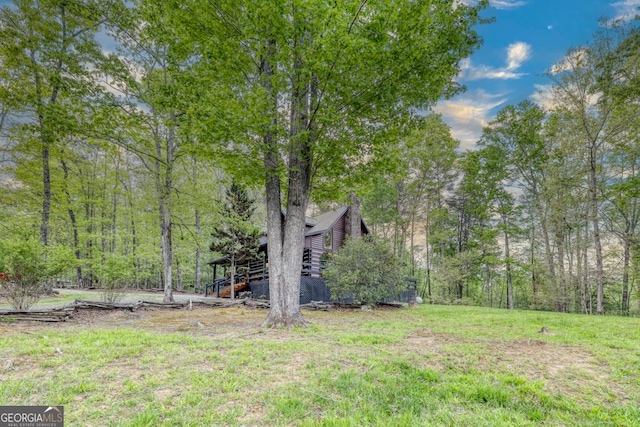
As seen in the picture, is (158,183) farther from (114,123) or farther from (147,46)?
(147,46)

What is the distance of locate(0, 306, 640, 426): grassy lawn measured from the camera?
2.45 m

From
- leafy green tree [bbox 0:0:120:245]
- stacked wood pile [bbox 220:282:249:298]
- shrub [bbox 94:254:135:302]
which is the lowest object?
stacked wood pile [bbox 220:282:249:298]

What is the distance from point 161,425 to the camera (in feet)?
7.23

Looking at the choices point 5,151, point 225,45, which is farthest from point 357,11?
point 5,151

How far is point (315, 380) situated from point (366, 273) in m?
8.25

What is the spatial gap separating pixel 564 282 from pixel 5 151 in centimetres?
2810

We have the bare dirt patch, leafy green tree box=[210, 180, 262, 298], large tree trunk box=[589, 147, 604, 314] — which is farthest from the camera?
leafy green tree box=[210, 180, 262, 298]

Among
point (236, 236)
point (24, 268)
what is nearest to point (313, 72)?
point (24, 268)

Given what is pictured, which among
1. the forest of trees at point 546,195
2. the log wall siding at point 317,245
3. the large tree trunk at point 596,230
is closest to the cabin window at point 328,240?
the log wall siding at point 317,245

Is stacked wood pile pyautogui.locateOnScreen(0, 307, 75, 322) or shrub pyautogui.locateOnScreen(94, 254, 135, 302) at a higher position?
shrub pyautogui.locateOnScreen(94, 254, 135, 302)

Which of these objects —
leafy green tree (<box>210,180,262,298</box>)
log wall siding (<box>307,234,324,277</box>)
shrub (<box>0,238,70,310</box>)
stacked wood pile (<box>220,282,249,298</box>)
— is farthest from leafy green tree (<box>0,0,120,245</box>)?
log wall siding (<box>307,234,324,277</box>)

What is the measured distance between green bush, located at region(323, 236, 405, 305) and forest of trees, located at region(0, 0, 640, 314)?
9.59 ft

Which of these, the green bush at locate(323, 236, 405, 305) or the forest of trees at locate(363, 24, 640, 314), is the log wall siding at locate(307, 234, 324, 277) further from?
the green bush at locate(323, 236, 405, 305)

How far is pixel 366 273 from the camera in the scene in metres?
11.1
